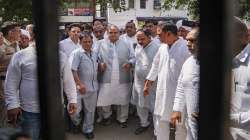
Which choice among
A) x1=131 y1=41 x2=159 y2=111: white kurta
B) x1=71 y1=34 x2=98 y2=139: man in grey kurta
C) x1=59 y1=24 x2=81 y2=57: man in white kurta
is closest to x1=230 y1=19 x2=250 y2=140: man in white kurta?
x1=131 y1=41 x2=159 y2=111: white kurta

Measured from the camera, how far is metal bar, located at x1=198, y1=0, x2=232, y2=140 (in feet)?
2.41

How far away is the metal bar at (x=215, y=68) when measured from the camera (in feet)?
2.41

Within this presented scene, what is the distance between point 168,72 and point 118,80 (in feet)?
5.25

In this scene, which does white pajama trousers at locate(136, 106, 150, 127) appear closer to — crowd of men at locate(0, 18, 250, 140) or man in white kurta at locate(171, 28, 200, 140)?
crowd of men at locate(0, 18, 250, 140)

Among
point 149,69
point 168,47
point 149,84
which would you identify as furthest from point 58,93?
point 149,69

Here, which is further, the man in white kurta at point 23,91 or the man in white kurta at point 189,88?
the man in white kurta at point 23,91

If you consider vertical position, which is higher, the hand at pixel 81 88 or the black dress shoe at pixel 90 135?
the hand at pixel 81 88

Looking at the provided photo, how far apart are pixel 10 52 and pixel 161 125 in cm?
191

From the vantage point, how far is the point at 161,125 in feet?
14.5

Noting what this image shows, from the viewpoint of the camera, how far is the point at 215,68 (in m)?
0.77

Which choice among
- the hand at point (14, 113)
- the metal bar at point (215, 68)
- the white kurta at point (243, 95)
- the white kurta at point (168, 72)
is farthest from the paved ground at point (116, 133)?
the metal bar at point (215, 68)

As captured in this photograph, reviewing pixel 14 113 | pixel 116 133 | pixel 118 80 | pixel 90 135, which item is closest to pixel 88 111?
pixel 90 135

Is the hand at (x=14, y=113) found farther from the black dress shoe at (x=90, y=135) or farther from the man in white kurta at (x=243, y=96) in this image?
the black dress shoe at (x=90, y=135)

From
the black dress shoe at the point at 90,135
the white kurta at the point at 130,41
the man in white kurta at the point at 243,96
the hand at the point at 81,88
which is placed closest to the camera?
the man in white kurta at the point at 243,96
